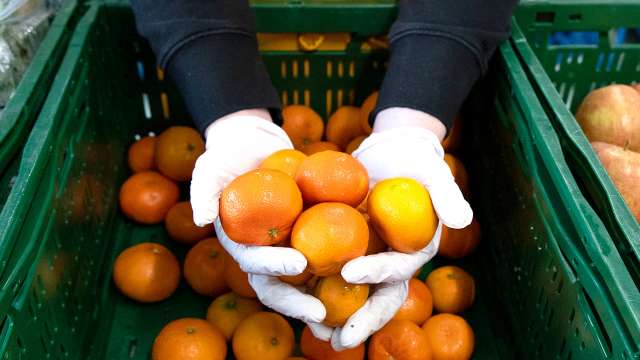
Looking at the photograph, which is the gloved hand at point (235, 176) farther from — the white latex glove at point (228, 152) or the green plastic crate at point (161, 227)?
the green plastic crate at point (161, 227)

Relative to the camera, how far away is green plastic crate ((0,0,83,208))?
2.83ft

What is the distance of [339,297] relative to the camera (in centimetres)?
80

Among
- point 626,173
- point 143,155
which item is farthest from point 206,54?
point 626,173

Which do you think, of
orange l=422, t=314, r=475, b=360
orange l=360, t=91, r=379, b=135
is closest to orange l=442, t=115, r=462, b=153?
orange l=360, t=91, r=379, b=135

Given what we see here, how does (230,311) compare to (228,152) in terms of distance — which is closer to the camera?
(228,152)

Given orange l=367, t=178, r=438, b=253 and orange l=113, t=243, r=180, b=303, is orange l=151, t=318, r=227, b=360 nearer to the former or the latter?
orange l=113, t=243, r=180, b=303

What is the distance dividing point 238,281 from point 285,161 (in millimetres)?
251

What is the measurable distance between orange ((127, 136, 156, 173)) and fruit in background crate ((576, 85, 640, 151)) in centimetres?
81

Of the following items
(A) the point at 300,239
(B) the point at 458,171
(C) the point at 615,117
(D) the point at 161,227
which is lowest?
(D) the point at 161,227

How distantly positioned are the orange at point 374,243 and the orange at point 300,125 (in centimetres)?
41

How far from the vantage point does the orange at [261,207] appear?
0.73 m

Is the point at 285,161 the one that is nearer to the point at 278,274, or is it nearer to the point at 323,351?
the point at 278,274

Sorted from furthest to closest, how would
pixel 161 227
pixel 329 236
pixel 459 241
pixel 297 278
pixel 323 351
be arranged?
1. pixel 161 227
2. pixel 459 241
3. pixel 323 351
4. pixel 297 278
5. pixel 329 236

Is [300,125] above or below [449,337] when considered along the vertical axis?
above
